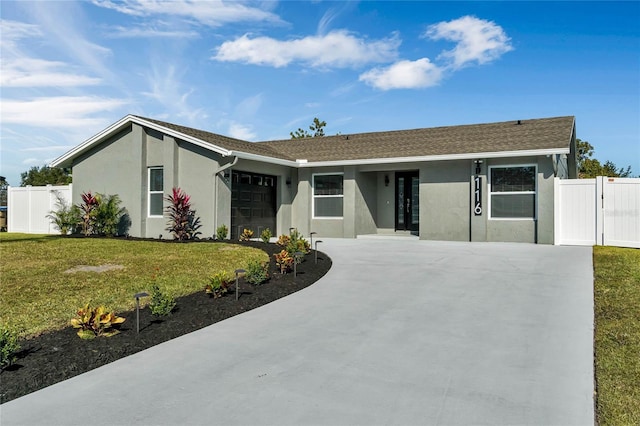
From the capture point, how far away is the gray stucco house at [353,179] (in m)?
13.0

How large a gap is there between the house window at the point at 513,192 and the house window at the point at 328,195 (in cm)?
537

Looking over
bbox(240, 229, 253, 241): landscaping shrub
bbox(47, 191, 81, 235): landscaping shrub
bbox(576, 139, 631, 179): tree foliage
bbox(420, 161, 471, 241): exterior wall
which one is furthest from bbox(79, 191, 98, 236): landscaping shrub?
bbox(576, 139, 631, 179): tree foliage

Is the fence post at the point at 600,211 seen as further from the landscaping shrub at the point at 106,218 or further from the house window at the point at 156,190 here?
the landscaping shrub at the point at 106,218

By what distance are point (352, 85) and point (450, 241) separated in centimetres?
1124

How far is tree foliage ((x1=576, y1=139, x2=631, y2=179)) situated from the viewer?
2949 centimetres

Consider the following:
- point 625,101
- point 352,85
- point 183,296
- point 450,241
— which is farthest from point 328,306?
point 625,101

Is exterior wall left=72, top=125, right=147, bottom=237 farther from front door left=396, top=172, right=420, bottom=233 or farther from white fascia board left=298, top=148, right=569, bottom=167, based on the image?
front door left=396, top=172, right=420, bottom=233

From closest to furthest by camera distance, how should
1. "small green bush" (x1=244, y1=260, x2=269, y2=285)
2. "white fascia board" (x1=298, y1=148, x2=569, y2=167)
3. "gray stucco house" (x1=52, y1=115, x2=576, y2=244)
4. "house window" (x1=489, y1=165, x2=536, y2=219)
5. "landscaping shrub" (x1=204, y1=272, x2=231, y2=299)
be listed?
"landscaping shrub" (x1=204, y1=272, x2=231, y2=299) < "small green bush" (x1=244, y1=260, x2=269, y2=285) < "white fascia board" (x1=298, y1=148, x2=569, y2=167) < "house window" (x1=489, y1=165, x2=536, y2=219) < "gray stucco house" (x1=52, y1=115, x2=576, y2=244)

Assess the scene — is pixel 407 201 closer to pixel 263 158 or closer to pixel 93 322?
pixel 263 158

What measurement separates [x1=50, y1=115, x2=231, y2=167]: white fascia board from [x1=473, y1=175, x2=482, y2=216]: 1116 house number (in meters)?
7.71

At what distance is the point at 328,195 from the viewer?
16359 millimetres

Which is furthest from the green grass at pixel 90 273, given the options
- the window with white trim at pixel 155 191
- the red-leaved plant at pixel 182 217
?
the window with white trim at pixel 155 191

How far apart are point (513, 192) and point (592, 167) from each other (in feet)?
72.2

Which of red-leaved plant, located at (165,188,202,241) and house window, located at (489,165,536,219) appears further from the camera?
red-leaved plant, located at (165,188,202,241)
